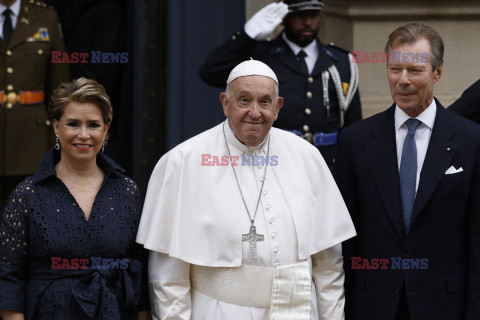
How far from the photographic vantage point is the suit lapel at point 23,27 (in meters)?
5.02

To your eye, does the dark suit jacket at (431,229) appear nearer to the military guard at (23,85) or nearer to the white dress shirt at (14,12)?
the military guard at (23,85)

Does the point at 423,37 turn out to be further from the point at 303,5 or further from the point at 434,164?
the point at 303,5

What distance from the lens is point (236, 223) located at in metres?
3.78

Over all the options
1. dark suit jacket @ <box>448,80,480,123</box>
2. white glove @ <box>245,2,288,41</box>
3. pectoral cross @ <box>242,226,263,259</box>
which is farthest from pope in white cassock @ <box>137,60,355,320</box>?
white glove @ <box>245,2,288,41</box>

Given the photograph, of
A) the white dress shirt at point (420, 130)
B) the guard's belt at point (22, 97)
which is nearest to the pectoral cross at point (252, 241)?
the white dress shirt at point (420, 130)

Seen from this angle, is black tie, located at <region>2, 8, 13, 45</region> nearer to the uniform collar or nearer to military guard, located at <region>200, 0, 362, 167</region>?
military guard, located at <region>200, 0, 362, 167</region>

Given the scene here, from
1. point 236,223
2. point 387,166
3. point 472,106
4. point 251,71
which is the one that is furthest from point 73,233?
point 472,106

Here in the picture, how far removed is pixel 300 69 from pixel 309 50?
0.16 m

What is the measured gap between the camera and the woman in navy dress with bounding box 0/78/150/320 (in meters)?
3.63

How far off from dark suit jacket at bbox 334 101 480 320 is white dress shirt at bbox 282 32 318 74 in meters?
1.27

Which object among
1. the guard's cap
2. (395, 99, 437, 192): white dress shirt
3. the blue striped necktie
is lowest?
the blue striped necktie

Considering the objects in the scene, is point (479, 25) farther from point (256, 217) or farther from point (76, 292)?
point (76, 292)

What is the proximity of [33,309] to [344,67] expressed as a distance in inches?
94.9

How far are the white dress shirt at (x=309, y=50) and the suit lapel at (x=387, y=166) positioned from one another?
118 cm
